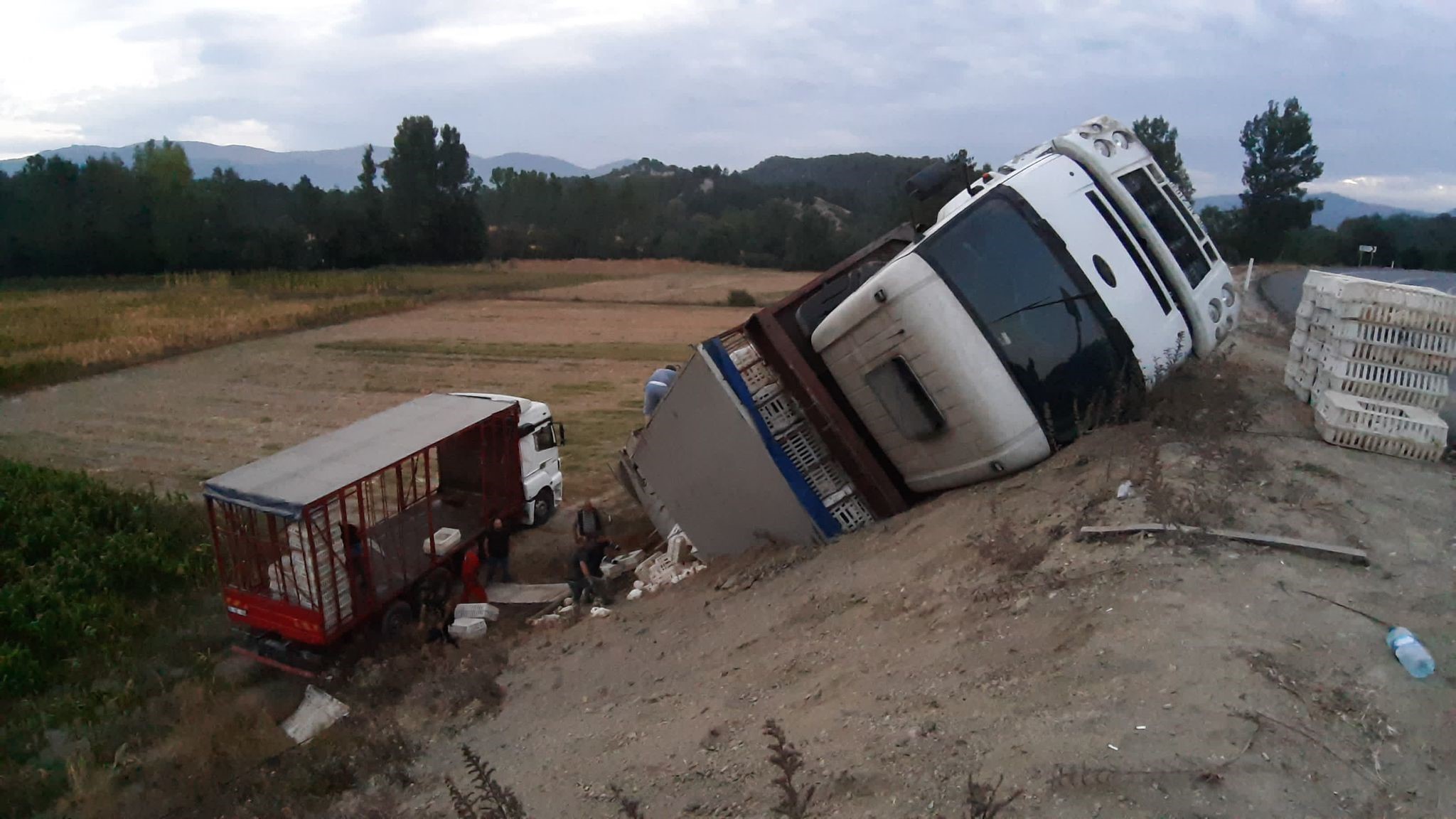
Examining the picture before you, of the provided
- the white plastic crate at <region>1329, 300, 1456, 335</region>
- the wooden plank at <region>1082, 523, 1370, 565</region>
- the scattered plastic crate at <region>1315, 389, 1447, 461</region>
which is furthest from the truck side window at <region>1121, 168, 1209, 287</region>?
the wooden plank at <region>1082, 523, 1370, 565</region>

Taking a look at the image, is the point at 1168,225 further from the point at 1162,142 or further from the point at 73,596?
the point at 1162,142

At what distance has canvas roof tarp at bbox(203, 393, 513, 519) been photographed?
315 inches

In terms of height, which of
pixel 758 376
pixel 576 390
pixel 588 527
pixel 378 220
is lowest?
pixel 576 390

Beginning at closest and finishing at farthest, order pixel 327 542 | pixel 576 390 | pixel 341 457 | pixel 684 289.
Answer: pixel 327 542, pixel 341 457, pixel 576 390, pixel 684 289

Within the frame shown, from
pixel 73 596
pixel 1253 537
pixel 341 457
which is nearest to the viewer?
pixel 1253 537

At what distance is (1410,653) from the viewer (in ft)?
11.9

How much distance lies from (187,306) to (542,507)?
30.5 meters

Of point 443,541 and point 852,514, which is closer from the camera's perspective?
point 852,514

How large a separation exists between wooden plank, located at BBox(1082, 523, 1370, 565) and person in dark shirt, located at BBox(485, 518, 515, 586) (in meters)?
6.98

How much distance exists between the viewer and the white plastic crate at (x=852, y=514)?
278 inches

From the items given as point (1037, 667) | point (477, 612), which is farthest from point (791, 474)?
point (477, 612)

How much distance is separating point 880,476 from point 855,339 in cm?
118

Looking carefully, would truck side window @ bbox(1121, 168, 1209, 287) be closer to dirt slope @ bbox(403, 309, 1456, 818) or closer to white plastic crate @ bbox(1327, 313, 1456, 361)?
dirt slope @ bbox(403, 309, 1456, 818)

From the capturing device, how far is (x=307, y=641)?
26.6ft
